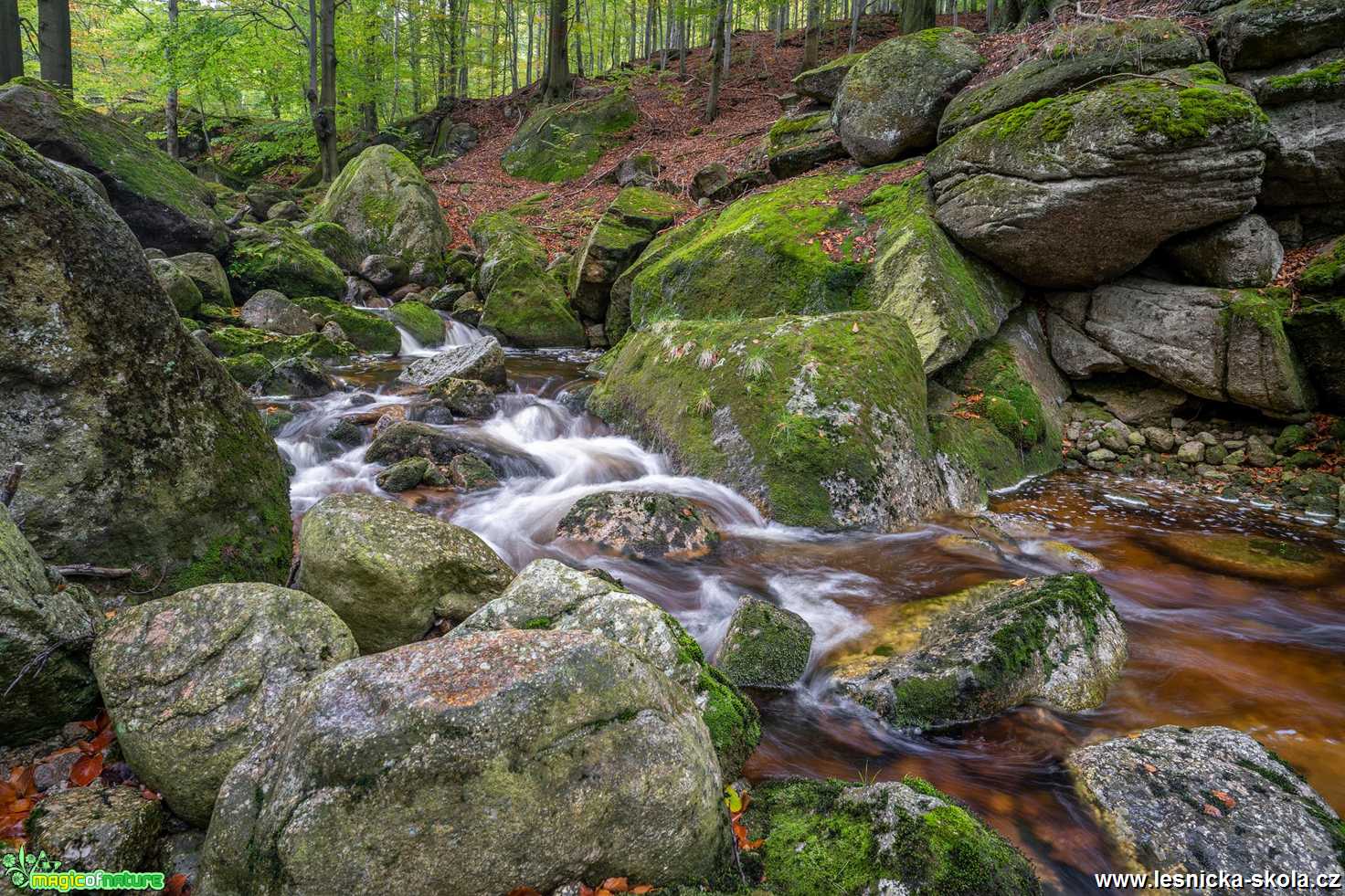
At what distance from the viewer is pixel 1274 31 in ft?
27.3

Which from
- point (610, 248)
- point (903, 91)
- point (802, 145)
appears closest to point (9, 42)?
point (610, 248)

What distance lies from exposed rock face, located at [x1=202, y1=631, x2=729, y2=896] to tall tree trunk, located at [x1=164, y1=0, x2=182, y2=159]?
17101 millimetres

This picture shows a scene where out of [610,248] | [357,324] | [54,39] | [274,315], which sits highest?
[54,39]

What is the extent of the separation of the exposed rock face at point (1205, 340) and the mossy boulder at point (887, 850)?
8202 millimetres

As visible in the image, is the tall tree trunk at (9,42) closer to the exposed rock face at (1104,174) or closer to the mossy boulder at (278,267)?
the mossy boulder at (278,267)

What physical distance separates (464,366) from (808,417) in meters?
6.30

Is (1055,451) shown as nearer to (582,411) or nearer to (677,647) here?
(582,411)

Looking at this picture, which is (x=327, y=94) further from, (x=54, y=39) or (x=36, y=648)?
(x=36, y=648)

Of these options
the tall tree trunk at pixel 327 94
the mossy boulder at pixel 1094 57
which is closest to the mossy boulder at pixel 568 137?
the tall tree trunk at pixel 327 94

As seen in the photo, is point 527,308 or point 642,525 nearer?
point 642,525

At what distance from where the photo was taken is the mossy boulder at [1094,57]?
846cm

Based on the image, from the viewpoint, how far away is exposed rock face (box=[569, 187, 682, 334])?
1338cm

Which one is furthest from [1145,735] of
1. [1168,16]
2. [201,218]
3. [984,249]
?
[201,218]

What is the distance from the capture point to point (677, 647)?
3.18 meters
